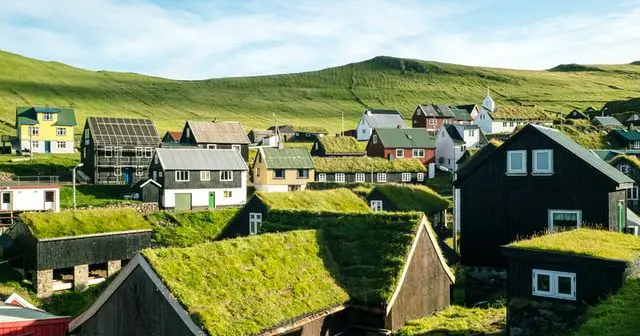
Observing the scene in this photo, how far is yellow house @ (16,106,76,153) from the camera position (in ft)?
A: 287

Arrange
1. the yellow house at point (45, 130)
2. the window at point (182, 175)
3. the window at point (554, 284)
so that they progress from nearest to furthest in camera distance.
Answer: the window at point (554, 284) → the window at point (182, 175) → the yellow house at point (45, 130)

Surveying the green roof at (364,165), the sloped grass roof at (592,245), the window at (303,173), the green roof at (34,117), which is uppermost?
the green roof at (34,117)

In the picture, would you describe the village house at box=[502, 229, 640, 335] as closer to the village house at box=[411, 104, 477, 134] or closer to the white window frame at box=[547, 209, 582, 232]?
the white window frame at box=[547, 209, 582, 232]

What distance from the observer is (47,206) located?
50.2m

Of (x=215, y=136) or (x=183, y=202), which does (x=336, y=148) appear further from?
(x=183, y=202)

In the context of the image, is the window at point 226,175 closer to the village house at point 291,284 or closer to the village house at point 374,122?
the village house at point 291,284

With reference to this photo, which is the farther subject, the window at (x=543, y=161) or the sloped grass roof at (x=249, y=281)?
the window at (x=543, y=161)

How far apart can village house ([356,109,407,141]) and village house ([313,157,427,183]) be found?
32.7 metres

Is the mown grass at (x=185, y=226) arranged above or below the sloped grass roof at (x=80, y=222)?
below

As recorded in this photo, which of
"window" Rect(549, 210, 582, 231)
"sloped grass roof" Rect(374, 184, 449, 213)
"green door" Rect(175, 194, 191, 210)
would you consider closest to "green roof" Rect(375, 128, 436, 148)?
"sloped grass roof" Rect(374, 184, 449, 213)

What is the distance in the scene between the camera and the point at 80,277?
39000 millimetres

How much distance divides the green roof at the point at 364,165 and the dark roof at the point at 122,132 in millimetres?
21707

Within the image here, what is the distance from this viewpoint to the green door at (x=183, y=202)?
58062mm

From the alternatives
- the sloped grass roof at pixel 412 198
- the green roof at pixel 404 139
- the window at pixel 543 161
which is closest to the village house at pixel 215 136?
the green roof at pixel 404 139
